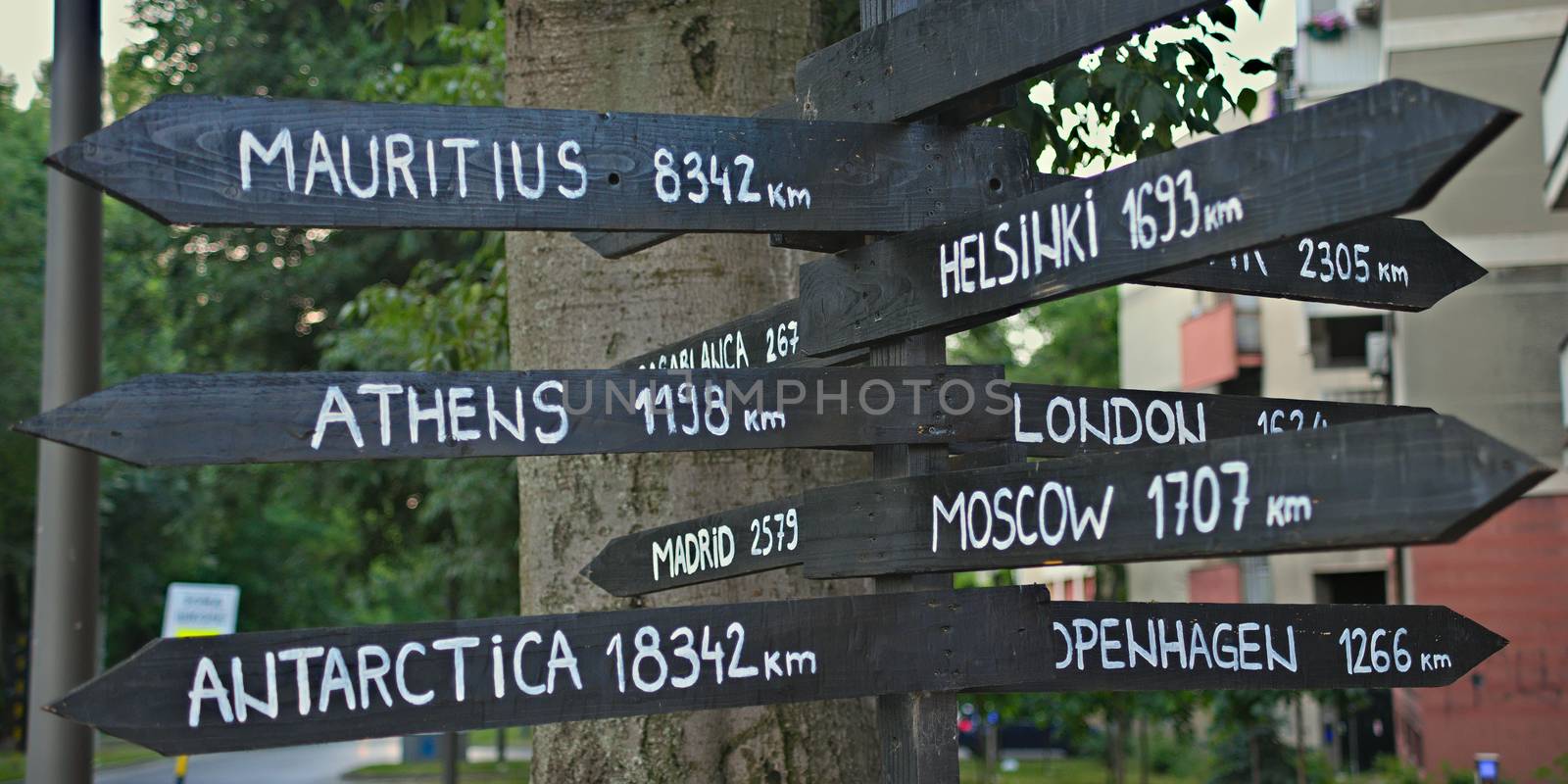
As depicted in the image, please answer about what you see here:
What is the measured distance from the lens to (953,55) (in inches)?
114

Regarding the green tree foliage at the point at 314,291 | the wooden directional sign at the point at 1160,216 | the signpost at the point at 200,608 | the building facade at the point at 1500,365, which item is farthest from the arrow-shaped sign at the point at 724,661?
the building facade at the point at 1500,365

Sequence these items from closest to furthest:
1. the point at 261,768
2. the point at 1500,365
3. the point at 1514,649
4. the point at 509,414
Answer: the point at 509,414
the point at 1514,649
the point at 1500,365
the point at 261,768

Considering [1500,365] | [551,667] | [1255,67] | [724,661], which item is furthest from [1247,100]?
[1500,365]

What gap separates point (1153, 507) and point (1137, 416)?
65 centimetres

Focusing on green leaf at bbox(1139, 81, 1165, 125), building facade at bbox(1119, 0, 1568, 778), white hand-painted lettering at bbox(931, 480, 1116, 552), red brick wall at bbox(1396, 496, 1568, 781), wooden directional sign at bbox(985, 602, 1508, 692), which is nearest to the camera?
white hand-painted lettering at bbox(931, 480, 1116, 552)

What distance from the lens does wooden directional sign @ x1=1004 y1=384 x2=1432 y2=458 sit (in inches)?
118

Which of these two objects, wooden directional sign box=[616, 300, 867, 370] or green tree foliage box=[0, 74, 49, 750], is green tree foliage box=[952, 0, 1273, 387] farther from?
green tree foliage box=[0, 74, 49, 750]

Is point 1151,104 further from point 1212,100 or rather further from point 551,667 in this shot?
point 551,667

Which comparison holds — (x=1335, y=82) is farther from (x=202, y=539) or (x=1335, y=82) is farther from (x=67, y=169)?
(x=67, y=169)

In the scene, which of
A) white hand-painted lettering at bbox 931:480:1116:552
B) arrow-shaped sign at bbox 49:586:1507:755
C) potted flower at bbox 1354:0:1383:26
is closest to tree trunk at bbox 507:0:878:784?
arrow-shaped sign at bbox 49:586:1507:755

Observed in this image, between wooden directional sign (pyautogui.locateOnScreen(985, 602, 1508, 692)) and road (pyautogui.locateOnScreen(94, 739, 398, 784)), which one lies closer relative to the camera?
wooden directional sign (pyautogui.locateOnScreen(985, 602, 1508, 692))

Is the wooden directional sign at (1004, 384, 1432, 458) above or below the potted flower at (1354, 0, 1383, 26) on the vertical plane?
below

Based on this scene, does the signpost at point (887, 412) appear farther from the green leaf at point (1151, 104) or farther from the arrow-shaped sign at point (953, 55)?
the green leaf at point (1151, 104)

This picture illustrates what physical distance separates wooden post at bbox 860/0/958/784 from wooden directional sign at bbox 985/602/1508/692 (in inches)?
4.9
